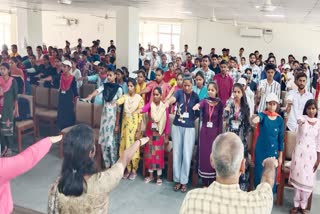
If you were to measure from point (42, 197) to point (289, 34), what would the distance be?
13.4 meters

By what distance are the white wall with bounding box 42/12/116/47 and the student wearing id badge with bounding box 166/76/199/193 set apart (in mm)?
14006

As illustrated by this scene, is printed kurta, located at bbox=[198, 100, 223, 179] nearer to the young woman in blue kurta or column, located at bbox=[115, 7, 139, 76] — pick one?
the young woman in blue kurta

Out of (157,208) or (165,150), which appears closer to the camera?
(157,208)

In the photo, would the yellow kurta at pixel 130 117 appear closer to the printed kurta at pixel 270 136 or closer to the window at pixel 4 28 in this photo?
the printed kurta at pixel 270 136

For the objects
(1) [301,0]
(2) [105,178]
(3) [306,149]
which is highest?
(1) [301,0]

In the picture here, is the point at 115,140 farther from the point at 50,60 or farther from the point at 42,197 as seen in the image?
the point at 50,60

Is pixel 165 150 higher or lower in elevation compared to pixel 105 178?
lower

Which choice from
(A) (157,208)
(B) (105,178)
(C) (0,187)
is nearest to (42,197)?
(A) (157,208)

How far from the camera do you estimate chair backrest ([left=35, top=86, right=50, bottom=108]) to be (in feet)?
21.3

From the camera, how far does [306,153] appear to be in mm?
3906

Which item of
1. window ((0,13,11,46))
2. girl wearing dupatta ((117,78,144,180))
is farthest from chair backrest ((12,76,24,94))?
window ((0,13,11,46))

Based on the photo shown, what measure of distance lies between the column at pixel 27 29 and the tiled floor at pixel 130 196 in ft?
23.1

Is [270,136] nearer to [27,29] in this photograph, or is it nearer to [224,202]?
[224,202]

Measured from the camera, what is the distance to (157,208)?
415 centimetres
